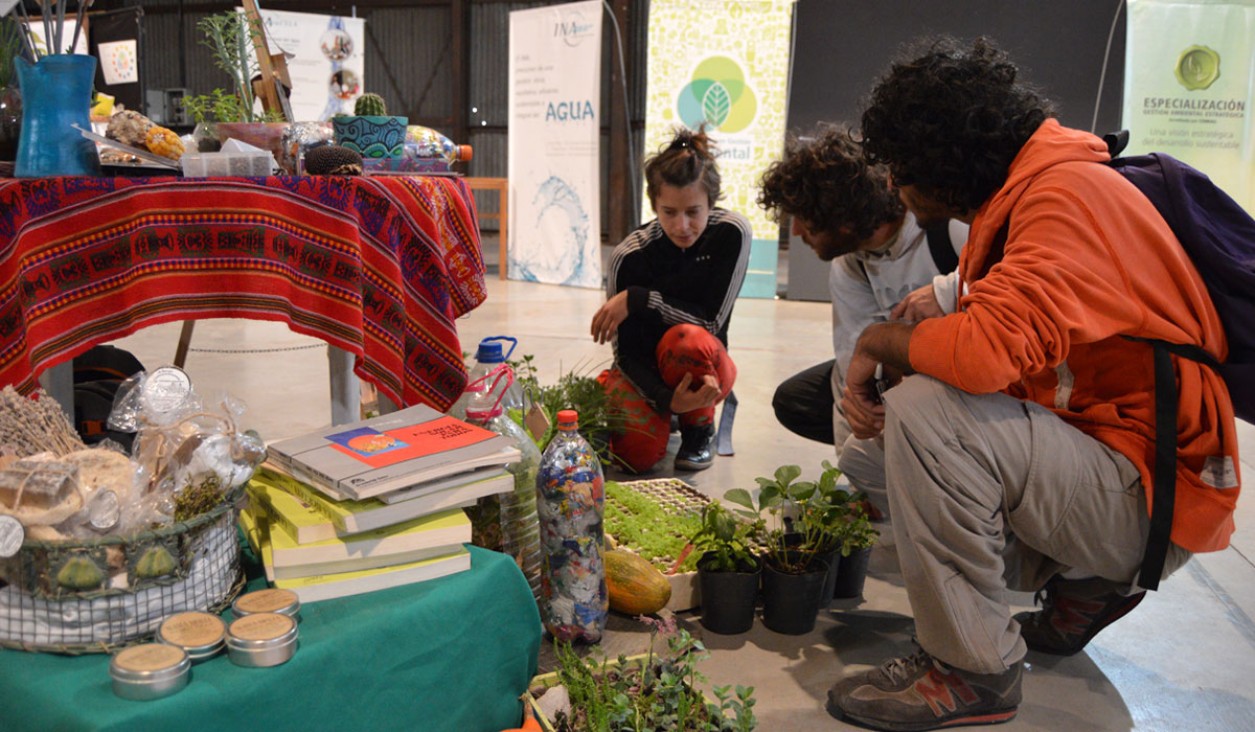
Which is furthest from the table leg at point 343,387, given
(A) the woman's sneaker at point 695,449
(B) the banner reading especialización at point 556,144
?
(B) the banner reading especialización at point 556,144

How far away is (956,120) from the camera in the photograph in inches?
67.1

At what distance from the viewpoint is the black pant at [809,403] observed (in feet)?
9.45

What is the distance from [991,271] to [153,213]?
1375 mm

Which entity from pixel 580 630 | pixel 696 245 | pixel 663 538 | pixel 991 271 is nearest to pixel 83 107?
pixel 580 630

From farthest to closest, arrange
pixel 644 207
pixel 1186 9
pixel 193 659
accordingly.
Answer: pixel 644 207, pixel 1186 9, pixel 193 659

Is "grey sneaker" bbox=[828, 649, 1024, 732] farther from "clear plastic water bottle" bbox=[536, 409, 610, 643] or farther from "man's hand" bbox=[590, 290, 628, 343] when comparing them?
"man's hand" bbox=[590, 290, 628, 343]

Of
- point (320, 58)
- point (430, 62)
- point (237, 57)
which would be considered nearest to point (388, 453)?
point (237, 57)

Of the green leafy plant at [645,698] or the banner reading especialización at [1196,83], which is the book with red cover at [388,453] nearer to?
the green leafy plant at [645,698]

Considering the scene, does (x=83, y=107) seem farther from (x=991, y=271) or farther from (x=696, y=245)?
(x=696, y=245)

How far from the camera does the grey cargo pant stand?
63.2 inches

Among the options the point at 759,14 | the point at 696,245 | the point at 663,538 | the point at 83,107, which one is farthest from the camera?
the point at 759,14

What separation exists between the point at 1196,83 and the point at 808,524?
6.15 m

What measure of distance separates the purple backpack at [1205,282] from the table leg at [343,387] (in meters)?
1.48

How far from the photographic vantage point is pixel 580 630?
1.82 metres
